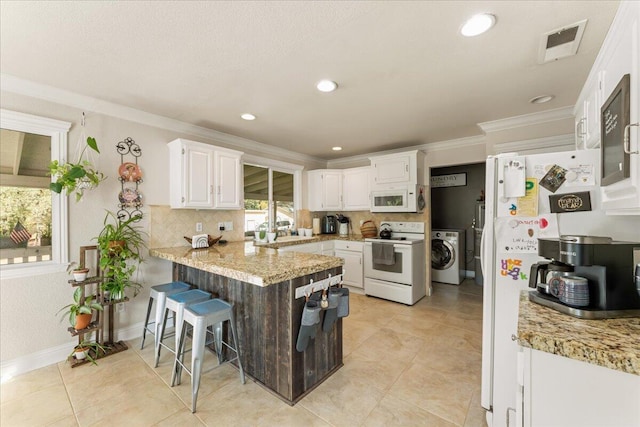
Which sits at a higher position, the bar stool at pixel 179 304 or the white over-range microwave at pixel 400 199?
the white over-range microwave at pixel 400 199

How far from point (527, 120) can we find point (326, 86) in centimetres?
239

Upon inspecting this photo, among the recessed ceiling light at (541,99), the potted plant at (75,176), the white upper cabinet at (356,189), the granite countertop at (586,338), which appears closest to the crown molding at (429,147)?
the white upper cabinet at (356,189)

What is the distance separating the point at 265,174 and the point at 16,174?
2764mm

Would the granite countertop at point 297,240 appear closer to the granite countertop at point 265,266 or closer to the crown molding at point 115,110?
the granite countertop at point 265,266

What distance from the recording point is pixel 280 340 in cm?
185

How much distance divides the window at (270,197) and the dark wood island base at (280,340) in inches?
75.6

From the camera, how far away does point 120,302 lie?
2516 millimetres

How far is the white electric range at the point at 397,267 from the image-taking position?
3.71 m

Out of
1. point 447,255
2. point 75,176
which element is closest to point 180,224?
point 75,176

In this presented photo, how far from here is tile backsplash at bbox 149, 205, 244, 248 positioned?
294cm

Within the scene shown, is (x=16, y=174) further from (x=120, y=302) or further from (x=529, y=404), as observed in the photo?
(x=529, y=404)

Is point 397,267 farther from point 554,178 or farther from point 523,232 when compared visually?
point 554,178

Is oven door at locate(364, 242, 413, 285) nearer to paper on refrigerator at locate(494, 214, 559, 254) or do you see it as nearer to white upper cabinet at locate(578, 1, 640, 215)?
paper on refrigerator at locate(494, 214, 559, 254)

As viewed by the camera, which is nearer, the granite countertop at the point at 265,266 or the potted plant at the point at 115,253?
the granite countertop at the point at 265,266
